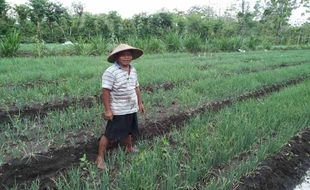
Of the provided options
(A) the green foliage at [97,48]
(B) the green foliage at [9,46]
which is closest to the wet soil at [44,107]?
(B) the green foliage at [9,46]

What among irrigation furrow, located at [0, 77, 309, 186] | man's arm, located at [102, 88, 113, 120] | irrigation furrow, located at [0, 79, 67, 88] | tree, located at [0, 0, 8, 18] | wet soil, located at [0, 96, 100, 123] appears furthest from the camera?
tree, located at [0, 0, 8, 18]

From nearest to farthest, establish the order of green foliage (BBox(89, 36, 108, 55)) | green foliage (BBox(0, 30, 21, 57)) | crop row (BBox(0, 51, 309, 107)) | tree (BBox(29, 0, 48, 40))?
crop row (BBox(0, 51, 309, 107))
green foliage (BBox(0, 30, 21, 57))
green foliage (BBox(89, 36, 108, 55))
tree (BBox(29, 0, 48, 40))

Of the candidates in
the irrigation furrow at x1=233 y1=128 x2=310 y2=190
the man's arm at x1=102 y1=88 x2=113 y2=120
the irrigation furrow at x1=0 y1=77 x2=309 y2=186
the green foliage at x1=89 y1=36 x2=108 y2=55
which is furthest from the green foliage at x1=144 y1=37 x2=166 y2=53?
the man's arm at x1=102 y1=88 x2=113 y2=120

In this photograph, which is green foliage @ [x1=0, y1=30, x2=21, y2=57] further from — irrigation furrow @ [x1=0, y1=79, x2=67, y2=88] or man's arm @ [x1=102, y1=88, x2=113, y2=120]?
man's arm @ [x1=102, y1=88, x2=113, y2=120]

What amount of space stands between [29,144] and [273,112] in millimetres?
3201

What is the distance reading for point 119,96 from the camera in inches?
142

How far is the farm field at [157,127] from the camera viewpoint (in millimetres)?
3096

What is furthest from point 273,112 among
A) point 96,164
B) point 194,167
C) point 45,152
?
point 45,152

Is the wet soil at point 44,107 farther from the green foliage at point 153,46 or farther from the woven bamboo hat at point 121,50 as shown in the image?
the green foliage at point 153,46

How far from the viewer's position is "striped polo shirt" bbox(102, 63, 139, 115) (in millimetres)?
3520

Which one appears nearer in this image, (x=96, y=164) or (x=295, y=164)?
(x=96, y=164)

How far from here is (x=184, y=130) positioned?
427 centimetres

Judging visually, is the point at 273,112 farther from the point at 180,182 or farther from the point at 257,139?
the point at 180,182

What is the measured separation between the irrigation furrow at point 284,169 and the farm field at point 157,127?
8 centimetres
